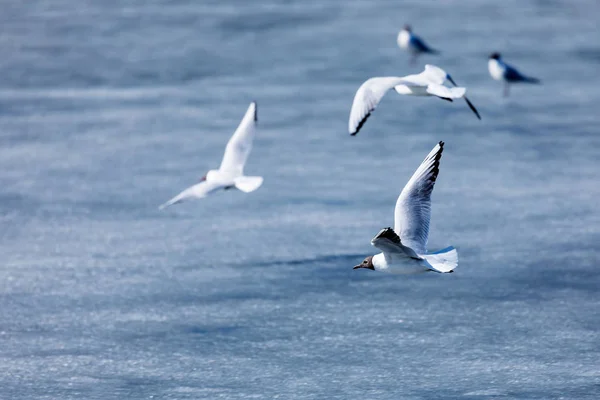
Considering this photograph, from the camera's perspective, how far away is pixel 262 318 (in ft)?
15.9

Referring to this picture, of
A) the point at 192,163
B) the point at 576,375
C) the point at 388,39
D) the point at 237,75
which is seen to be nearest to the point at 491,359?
the point at 576,375

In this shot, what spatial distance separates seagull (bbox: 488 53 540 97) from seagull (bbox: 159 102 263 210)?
3117 millimetres

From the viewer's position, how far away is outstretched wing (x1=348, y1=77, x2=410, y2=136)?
5.11 metres

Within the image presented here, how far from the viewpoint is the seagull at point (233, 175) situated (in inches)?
213

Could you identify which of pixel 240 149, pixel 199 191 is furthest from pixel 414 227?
pixel 240 149

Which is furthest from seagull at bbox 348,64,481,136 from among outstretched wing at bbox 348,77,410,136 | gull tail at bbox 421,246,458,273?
gull tail at bbox 421,246,458,273

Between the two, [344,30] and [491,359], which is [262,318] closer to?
[491,359]

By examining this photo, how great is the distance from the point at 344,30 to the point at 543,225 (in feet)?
16.1

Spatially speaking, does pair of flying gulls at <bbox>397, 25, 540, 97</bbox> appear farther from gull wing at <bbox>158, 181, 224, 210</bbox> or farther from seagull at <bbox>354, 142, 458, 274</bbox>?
seagull at <bbox>354, 142, 458, 274</bbox>

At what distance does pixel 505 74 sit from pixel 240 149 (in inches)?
130

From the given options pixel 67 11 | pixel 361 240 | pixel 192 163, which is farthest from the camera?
pixel 67 11

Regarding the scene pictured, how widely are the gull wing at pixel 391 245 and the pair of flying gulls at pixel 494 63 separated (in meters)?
4.42

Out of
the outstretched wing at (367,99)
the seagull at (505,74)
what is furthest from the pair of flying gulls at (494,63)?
the outstretched wing at (367,99)

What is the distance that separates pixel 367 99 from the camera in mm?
5211
